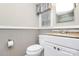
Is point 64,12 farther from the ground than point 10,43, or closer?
farther from the ground

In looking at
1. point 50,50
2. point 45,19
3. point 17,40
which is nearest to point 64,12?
point 45,19

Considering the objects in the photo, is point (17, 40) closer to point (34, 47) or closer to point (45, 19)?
point (34, 47)

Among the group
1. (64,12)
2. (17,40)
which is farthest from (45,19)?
(17,40)

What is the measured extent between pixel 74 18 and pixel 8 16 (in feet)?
1.52

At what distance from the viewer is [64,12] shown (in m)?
0.74

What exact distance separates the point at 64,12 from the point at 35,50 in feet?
1.16

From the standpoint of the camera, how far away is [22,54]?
76cm

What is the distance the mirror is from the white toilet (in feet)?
0.80

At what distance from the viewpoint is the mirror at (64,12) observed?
0.71 m

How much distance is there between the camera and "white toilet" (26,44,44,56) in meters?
0.75

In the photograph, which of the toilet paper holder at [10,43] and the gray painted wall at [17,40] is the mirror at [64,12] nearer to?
the gray painted wall at [17,40]

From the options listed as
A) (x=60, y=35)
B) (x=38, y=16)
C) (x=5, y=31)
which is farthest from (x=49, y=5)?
(x=5, y=31)

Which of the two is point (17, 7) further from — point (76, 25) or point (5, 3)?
point (76, 25)

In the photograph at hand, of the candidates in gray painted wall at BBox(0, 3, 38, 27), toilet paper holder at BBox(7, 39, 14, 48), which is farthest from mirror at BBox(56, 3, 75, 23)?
toilet paper holder at BBox(7, 39, 14, 48)
